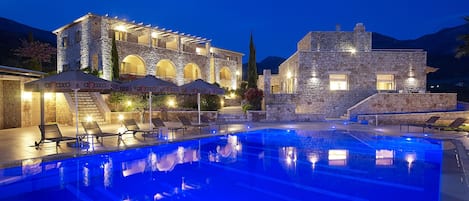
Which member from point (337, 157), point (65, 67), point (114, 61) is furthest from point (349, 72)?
point (65, 67)

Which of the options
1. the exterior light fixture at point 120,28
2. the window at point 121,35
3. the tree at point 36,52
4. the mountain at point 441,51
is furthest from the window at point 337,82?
the tree at point 36,52

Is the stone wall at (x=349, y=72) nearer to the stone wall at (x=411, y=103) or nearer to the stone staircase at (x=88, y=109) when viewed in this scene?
the stone wall at (x=411, y=103)

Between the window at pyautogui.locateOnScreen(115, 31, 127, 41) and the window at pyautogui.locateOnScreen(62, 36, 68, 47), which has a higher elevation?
the window at pyautogui.locateOnScreen(115, 31, 127, 41)

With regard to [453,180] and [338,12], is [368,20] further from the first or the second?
[453,180]

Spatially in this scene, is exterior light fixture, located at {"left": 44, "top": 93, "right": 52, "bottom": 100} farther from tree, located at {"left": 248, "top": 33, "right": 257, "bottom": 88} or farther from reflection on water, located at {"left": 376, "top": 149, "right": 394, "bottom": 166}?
reflection on water, located at {"left": 376, "top": 149, "right": 394, "bottom": 166}

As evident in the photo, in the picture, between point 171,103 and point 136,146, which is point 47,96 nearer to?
point 171,103

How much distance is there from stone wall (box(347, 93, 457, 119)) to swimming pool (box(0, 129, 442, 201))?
26.8 feet

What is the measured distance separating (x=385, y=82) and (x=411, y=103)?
4.57 m

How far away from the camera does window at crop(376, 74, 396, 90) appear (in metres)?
23.7

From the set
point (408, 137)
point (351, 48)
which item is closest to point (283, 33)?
point (351, 48)

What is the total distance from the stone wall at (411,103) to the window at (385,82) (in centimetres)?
374

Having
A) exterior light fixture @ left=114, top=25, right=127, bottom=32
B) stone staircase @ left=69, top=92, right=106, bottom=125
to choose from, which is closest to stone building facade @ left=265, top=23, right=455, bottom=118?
stone staircase @ left=69, top=92, right=106, bottom=125

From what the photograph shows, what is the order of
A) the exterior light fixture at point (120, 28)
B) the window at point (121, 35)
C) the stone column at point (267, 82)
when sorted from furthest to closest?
the window at point (121, 35) → the exterior light fixture at point (120, 28) → the stone column at point (267, 82)

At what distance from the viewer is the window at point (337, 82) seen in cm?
2369
